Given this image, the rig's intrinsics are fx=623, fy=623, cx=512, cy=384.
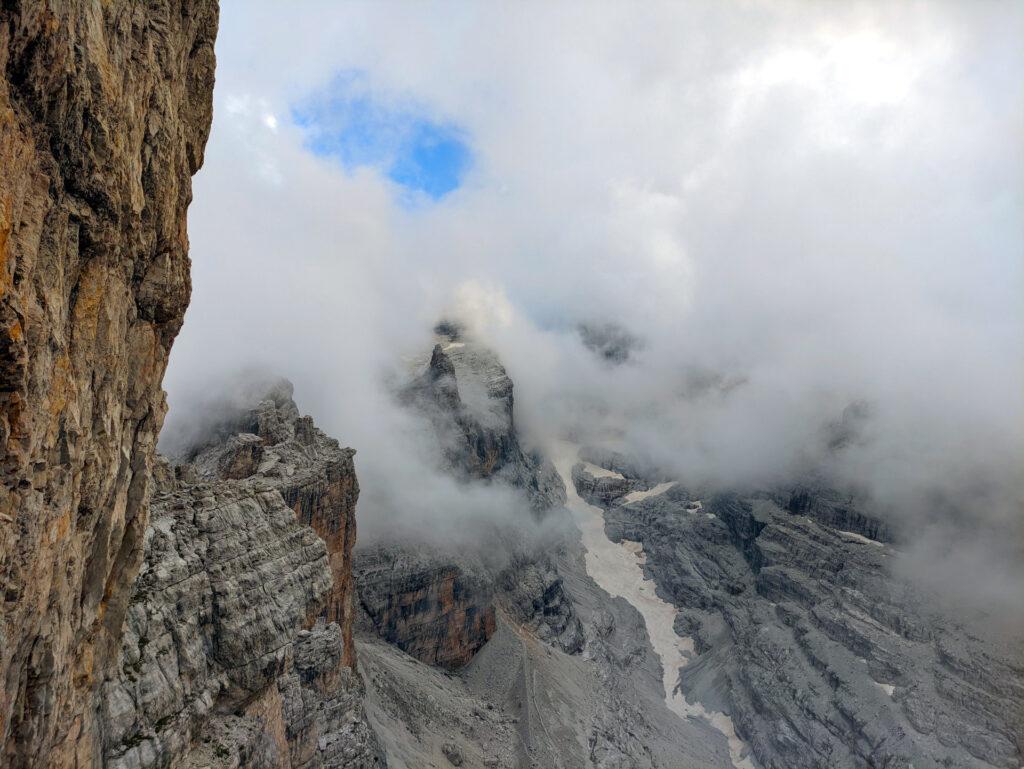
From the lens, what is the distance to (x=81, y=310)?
14180 millimetres

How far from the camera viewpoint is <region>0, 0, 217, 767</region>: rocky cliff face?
11.3 m

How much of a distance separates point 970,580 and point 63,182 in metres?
225

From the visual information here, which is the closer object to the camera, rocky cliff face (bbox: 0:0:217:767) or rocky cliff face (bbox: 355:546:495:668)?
rocky cliff face (bbox: 0:0:217:767)

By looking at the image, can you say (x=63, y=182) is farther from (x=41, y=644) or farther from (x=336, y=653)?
(x=336, y=653)

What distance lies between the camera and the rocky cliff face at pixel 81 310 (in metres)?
11.3

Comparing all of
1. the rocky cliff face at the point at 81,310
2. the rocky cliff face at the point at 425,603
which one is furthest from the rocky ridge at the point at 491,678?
the rocky cliff face at the point at 81,310

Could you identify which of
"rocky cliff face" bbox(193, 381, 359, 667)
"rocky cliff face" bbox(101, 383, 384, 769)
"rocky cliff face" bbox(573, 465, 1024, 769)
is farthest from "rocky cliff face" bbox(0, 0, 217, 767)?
"rocky cliff face" bbox(573, 465, 1024, 769)

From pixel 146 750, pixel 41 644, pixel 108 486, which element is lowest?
pixel 146 750

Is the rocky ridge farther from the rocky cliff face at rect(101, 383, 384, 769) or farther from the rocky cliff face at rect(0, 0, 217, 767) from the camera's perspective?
the rocky cliff face at rect(0, 0, 217, 767)

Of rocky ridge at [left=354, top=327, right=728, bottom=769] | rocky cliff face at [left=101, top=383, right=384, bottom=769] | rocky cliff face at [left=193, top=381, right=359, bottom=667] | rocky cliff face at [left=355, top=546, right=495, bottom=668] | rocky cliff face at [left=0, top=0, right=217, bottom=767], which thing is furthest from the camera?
rocky cliff face at [left=355, top=546, right=495, bottom=668]

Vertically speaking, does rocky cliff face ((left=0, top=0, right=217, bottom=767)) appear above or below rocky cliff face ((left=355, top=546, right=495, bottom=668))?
below

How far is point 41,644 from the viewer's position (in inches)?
540

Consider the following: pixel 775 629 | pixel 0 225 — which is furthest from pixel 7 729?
pixel 775 629

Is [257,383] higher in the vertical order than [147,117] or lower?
higher
